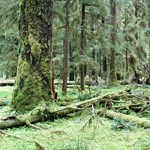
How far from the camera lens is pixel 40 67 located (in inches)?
345

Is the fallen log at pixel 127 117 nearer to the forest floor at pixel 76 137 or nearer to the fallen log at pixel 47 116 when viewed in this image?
the fallen log at pixel 47 116

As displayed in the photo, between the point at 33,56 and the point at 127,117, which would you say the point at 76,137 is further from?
the point at 33,56

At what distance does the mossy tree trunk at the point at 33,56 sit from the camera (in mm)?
8523

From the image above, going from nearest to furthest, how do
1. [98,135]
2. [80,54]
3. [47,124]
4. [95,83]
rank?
[98,135], [47,124], [80,54], [95,83]

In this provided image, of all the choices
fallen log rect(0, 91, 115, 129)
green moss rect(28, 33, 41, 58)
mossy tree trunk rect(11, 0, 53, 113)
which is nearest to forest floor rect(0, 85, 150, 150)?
fallen log rect(0, 91, 115, 129)

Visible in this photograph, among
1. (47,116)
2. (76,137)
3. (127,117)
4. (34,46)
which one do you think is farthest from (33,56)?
(76,137)

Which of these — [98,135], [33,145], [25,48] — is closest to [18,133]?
[33,145]

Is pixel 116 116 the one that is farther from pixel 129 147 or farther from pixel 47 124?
pixel 129 147

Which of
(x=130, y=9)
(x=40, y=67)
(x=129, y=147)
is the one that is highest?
(x=130, y=9)

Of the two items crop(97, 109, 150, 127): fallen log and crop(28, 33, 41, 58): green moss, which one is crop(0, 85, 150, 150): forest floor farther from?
crop(28, 33, 41, 58): green moss

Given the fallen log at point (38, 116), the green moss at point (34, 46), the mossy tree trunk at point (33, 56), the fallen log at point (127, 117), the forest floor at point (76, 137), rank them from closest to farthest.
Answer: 1. the forest floor at point (76, 137)
2. the fallen log at point (38, 116)
3. the fallen log at point (127, 117)
4. the mossy tree trunk at point (33, 56)
5. the green moss at point (34, 46)

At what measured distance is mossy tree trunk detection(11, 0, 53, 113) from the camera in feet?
28.0

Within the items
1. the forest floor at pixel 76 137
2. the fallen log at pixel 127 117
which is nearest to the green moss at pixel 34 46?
the forest floor at pixel 76 137

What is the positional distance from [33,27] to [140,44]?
19.7m
